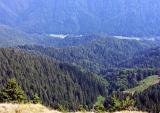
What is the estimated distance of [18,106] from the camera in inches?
1199

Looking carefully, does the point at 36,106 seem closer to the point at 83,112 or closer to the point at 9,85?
the point at 83,112

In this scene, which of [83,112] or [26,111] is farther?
[83,112]

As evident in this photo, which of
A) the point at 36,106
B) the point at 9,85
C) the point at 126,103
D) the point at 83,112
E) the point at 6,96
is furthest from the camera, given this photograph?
the point at 9,85

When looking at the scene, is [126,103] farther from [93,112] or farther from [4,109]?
[4,109]

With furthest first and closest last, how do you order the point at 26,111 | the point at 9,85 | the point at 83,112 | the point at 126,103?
the point at 9,85 < the point at 126,103 < the point at 83,112 < the point at 26,111

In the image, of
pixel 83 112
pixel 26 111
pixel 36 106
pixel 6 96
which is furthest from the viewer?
pixel 6 96

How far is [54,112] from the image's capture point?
31.4 metres

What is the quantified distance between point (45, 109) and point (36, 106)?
73 cm

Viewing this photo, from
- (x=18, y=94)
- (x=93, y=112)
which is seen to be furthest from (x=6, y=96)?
(x=93, y=112)

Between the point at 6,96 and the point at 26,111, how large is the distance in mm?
37369

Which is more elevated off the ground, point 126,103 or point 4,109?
point 4,109

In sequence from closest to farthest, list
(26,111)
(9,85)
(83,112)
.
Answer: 1. (26,111)
2. (83,112)
3. (9,85)

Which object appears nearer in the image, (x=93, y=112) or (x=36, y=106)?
(x=36, y=106)

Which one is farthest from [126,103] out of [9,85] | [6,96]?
[9,85]
